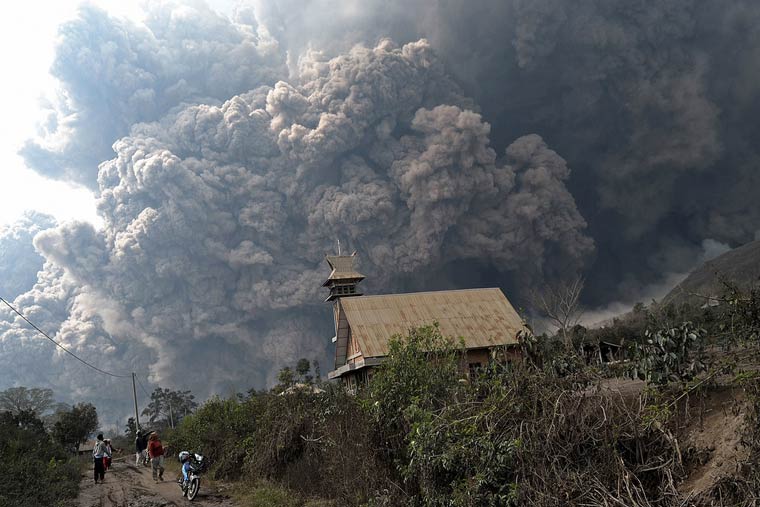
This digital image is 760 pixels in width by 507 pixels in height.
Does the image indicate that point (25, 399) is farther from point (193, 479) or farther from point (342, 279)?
point (193, 479)

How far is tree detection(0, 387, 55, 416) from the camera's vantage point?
7362cm

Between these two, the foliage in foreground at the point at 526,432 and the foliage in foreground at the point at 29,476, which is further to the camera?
the foliage in foreground at the point at 29,476

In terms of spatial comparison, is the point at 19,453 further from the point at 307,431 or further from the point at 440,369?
the point at 440,369

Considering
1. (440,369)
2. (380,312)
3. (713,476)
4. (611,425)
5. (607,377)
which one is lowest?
(713,476)

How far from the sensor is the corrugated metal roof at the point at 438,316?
24922mm

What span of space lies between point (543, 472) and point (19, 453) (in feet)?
63.9

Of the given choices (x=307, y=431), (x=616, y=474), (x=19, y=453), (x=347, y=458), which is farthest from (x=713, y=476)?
(x=19, y=453)

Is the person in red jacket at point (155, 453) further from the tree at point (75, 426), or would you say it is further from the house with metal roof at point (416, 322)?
the tree at point (75, 426)

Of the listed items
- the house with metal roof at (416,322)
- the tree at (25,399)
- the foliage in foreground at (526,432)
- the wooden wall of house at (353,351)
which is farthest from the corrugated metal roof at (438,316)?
the tree at (25,399)

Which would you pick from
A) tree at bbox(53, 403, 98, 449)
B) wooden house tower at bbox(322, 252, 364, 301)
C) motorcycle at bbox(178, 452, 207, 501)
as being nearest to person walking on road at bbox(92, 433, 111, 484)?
motorcycle at bbox(178, 452, 207, 501)

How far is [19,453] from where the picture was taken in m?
19.1

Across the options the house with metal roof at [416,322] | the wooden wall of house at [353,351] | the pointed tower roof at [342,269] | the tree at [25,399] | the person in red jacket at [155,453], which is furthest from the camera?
the tree at [25,399]

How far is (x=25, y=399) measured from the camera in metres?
75.2

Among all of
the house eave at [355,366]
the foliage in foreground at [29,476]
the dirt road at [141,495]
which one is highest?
the house eave at [355,366]
